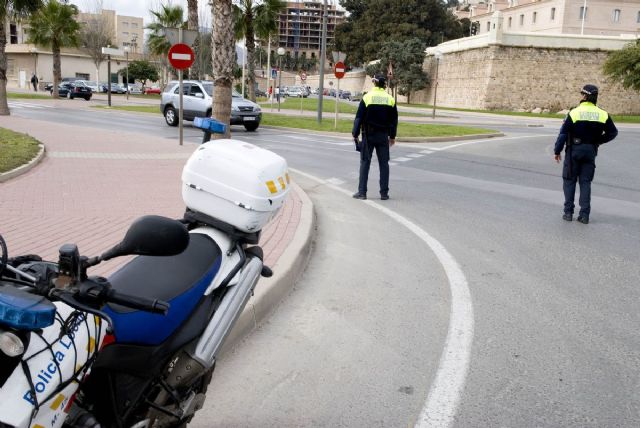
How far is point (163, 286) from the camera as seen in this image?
2.30 metres

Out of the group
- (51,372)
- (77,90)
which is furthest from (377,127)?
(77,90)

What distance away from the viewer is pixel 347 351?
4.10 metres

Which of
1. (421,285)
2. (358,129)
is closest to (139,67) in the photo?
(358,129)

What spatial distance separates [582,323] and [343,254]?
8.58 feet

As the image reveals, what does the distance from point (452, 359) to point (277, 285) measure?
163cm

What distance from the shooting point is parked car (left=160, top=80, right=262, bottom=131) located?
22172 mm

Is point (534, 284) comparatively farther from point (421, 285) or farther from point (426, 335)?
point (426, 335)

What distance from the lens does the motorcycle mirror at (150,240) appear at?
1.92 m

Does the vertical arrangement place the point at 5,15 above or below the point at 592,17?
below

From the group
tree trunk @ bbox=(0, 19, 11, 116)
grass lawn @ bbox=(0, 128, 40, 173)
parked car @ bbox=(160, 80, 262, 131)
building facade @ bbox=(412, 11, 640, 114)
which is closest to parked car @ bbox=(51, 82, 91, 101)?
tree trunk @ bbox=(0, 19, 11, 116)

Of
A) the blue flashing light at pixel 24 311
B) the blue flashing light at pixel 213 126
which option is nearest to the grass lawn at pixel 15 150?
the blue flashing light at pixel 213 126

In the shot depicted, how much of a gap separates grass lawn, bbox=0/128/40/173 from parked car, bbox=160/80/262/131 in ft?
27.5

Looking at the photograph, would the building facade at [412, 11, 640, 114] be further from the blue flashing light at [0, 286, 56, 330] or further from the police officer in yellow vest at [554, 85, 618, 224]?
the blue flashing light at [0, 286, 56, 330]

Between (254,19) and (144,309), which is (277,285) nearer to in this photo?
(144,309)
